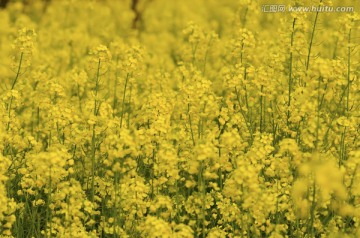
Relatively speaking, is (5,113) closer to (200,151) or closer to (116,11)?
(200,151)

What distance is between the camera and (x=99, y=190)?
518 centimetres

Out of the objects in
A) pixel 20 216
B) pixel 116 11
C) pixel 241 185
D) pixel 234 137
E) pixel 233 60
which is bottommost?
pixel 20 216

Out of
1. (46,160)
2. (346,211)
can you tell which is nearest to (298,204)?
(346,211)

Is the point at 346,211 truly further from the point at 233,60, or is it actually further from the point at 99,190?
the point at 233,60

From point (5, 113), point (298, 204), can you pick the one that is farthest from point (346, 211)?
point (5, 113)

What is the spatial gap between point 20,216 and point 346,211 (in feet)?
8.01

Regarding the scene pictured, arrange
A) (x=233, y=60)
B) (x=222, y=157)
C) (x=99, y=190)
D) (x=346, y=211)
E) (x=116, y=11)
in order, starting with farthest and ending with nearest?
(x=116, y=11)
(x=233, y=60)
(x=99, y=190)
(x=222, y=157)
(x=346, y=211)

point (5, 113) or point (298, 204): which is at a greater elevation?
point (5, 113)

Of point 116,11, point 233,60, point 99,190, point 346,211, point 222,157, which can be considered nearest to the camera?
point 346,211

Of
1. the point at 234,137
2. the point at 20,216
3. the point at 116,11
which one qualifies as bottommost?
the point at 20,216

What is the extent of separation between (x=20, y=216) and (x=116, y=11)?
922 centimetres

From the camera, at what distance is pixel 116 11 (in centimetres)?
1377

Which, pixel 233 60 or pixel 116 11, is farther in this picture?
pixel 116 11

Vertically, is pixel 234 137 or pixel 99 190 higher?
pixel 234 137
